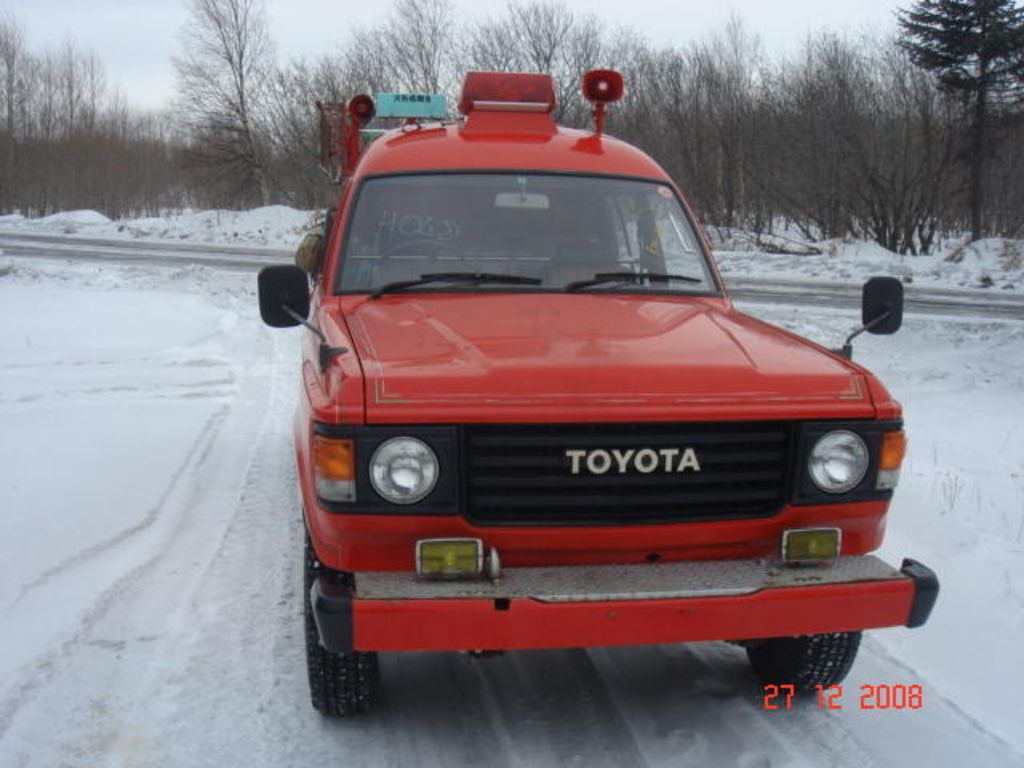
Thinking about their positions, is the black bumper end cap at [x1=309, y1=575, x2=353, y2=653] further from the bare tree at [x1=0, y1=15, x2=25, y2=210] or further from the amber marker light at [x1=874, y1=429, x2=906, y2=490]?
the bare tree at [x1=0, y1=15, x2=25, y2=210]

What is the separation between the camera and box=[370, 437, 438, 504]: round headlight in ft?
9.37

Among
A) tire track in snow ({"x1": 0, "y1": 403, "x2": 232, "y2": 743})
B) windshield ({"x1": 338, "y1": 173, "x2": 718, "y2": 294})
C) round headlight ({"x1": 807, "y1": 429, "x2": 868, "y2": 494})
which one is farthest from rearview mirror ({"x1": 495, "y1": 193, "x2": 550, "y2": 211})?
tire track in snow ({"x1": 0, "y1": 403, "x2": 232, "y2": 743})

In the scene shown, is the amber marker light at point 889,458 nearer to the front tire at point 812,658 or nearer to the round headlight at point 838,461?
the round headlight at point 838,461

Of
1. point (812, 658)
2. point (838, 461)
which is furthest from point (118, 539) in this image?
point (838, 461)

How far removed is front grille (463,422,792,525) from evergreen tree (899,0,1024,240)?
84.4ft

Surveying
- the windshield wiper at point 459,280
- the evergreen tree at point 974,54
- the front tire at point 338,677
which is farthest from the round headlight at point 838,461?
the evergreen tree at point 974,54

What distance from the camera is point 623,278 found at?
422cm

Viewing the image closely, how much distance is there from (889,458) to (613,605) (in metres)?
1.09
